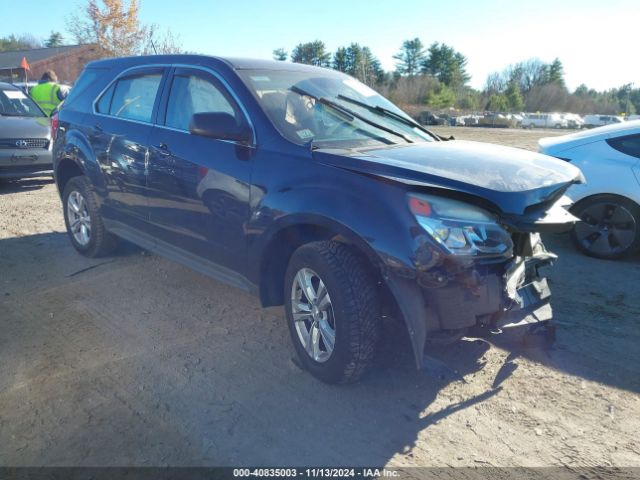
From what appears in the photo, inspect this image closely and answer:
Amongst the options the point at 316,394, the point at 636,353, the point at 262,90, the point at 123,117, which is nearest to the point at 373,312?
the point at 316,394

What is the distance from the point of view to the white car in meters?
5.65

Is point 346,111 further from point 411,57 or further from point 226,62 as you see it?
point 411,57

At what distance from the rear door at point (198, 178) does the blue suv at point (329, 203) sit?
0.01 m

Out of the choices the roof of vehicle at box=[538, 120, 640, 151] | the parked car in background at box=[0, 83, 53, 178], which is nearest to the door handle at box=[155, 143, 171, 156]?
the roof of vehicle at box=[538, 120, 640, 151]

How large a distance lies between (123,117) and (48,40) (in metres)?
106

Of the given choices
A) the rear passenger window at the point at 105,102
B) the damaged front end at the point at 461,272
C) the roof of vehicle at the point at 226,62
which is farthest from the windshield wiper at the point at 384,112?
the rear passenger window at the point at 105,102

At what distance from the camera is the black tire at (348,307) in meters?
2.92

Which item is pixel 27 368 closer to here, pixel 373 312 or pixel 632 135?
pixel 373 312

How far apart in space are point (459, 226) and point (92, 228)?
13.4ft

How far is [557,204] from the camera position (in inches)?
129

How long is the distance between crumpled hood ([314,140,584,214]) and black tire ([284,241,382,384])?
534 millimetres

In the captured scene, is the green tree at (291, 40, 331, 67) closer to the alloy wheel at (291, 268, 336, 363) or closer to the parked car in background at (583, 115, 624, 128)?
the parked car in background at (583, 115, 624, 128)

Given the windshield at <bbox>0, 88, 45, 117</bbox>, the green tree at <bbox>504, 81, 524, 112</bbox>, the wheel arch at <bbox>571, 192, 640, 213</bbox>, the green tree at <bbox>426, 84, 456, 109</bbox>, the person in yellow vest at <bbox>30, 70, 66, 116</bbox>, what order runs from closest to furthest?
the wheel arch at <bbox>571, 192, 640, 213</bbox>, the windshield at <bbox>0, 88, 45, 117</bbox>, the person in yellow vest at <bbox>30, 70, 66, 116</bbox>, the green tree at <bbox>426, 84, 456, 109</bbox>, the green tree at <bbox>504, 81, 524, 112</bbox>

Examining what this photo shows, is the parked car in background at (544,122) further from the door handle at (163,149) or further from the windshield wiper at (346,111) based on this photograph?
the door handle at (163,149)
